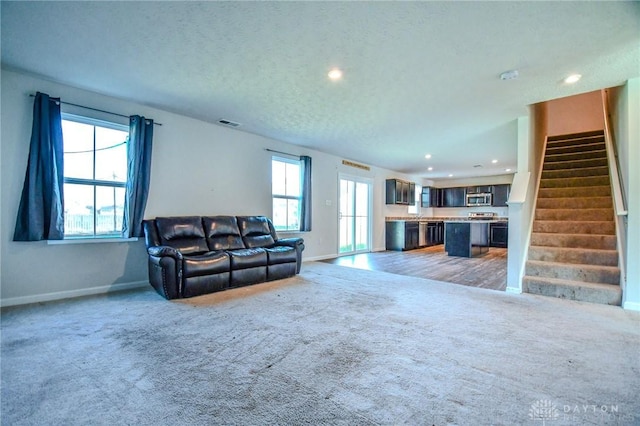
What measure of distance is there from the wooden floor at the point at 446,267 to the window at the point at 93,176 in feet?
13.1

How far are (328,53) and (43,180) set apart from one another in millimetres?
3399

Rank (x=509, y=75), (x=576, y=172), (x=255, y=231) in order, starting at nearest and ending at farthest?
(x=509, y=75), (x=255, y=231), (x=576, y=172)

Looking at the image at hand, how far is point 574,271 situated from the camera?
3838mm

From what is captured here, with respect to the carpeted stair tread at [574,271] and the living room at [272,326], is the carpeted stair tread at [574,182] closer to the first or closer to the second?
the living room at [272,326]

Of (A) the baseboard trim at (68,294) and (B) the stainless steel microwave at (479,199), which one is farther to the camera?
(B) the stainless steel microwave at (479,199)

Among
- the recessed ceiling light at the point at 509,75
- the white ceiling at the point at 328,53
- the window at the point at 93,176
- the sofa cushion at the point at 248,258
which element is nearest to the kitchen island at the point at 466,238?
the white ceiling at the point at 328,53

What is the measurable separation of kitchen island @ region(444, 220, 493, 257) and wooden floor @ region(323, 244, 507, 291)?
0.71 ft

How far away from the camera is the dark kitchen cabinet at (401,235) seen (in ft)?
27.8

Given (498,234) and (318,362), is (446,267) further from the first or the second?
(498,234)

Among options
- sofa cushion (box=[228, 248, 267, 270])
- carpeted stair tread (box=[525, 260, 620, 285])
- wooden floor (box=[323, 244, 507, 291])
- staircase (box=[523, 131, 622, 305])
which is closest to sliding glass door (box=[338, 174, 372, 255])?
wooden floor (box=[323, 244, 507, 291])

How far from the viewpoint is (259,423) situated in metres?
1.42

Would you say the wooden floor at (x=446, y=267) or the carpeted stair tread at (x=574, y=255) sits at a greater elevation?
the carpeted stair tread at (x=574, y=255)

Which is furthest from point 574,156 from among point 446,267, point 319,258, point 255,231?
point 255,231

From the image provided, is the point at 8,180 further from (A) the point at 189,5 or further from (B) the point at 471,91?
(B) the point at 471,91
